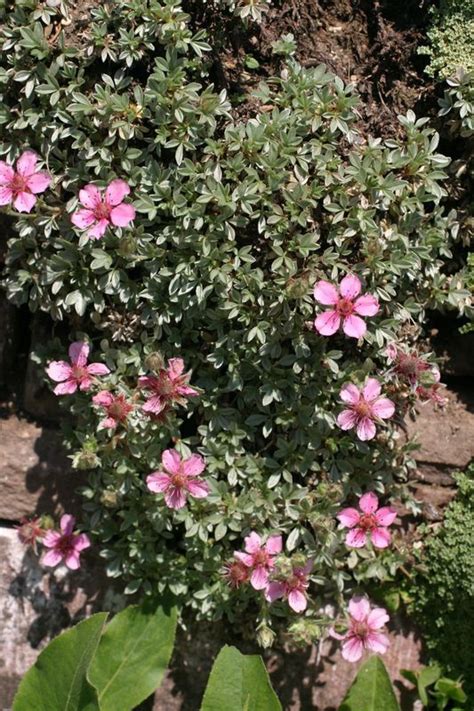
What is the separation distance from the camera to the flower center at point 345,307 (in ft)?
8.74

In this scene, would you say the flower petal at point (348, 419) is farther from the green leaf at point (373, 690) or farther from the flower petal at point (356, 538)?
the green leaf at point (373, 690)

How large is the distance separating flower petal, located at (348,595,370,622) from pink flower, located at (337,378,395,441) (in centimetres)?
68

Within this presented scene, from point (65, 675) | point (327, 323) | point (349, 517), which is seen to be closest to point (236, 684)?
point (65, 675)

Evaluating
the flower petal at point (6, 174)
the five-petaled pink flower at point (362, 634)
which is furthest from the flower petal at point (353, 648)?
the flower petal at point (6, 174)

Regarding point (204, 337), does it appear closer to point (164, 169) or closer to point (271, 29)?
point (164, 169)

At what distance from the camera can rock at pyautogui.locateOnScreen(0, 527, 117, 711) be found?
330 centimetres

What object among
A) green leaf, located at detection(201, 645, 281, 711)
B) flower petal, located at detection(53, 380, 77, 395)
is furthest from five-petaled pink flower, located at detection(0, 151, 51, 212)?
Answer: green leaf, located at detection(201, 645, 281, 711)

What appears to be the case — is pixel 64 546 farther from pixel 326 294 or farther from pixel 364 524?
pixel 326 294

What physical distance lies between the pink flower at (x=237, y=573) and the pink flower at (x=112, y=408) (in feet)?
2.02

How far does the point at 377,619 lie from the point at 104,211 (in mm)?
1701

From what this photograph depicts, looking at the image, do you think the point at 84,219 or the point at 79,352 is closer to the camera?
the point at 84,219

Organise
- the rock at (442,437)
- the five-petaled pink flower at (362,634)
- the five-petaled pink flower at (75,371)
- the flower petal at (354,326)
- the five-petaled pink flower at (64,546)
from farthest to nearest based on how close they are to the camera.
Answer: the rock at (442,437)
the five-petaled pink flower at (64,546)
the five-petaled pink flower at (362,634)
the five-petaled pink flower at (75,371)
the flower petal at (354,326)

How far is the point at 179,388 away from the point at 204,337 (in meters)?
0.24

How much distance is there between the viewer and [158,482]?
9.15 feet
